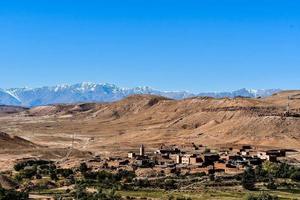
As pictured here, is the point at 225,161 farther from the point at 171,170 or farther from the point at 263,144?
the point at 263,144

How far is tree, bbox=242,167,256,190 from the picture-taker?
80.3 meters

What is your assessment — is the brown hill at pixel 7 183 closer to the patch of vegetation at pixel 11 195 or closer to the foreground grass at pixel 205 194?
the patch of vegetation at pixel 11 195

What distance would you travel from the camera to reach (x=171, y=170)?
306ft

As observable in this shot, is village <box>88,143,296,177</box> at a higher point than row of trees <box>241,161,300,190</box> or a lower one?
higher

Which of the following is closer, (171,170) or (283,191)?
(283,191)

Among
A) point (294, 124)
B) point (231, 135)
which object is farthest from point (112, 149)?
point (294, 124)

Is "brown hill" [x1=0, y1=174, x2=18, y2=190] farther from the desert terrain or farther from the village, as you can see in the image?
the desert terrain

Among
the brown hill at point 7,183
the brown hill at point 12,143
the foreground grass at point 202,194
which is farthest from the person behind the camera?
the brown hill at point 12,143

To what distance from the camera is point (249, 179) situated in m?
85.2

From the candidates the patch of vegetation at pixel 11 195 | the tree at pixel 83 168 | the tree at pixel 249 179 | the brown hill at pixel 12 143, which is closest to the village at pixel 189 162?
the tree at pixel 249 179

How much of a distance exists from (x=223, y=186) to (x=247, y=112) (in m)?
89.8

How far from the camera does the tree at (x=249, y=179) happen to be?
264 ft

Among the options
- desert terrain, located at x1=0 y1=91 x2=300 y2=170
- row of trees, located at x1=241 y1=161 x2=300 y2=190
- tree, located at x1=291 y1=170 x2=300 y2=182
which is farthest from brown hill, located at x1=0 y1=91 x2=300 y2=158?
tree, located at x1=291 y1=170 x2=300 y2=182

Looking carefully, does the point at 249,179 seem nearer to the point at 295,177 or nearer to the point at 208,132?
the point at 295,177
